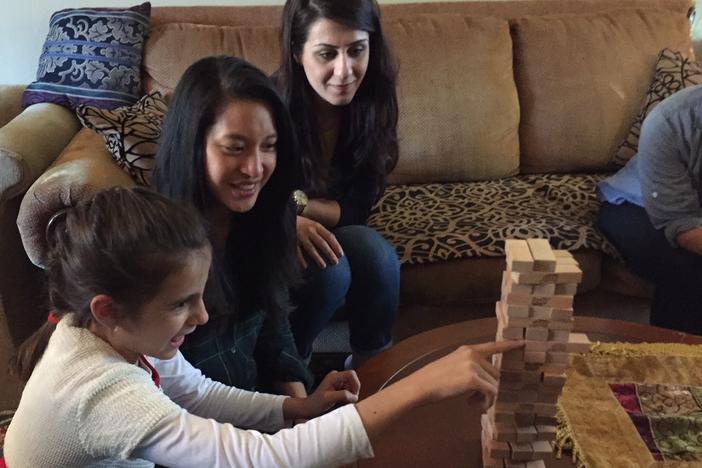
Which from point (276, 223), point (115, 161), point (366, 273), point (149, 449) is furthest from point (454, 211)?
point (149, 449)

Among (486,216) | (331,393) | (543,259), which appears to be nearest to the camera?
(543,259)

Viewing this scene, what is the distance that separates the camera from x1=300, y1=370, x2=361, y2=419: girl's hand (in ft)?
3.67

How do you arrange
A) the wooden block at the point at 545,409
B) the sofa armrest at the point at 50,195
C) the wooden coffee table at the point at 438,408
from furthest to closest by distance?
1. the sofa armrest at the point at 50,195
2. the wooden coffee table at the point at 438,408
3. the wooden block at the point at 545,409

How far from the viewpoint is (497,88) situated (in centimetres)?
231

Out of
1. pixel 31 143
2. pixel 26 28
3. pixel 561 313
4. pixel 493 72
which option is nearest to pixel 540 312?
pixel 561 313

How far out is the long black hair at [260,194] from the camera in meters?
1.23

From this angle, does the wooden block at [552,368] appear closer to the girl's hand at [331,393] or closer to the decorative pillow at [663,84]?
the girl's hand at [331,393]

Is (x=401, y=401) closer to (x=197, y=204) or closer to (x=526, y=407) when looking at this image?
(x=526, y=407)

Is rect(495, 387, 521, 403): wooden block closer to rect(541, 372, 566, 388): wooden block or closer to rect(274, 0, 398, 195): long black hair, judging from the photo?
rect(541, 372, 566, 388): wooden block

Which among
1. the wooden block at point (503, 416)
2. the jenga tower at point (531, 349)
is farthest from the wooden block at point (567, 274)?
the wooden block at point (503, 416)

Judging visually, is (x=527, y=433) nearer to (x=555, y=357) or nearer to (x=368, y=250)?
(x=555, y=357)

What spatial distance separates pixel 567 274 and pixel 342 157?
1.09 m

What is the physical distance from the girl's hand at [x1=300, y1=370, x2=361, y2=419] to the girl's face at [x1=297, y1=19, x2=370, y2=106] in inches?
31.6

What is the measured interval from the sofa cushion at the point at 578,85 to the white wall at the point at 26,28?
3.02ft
